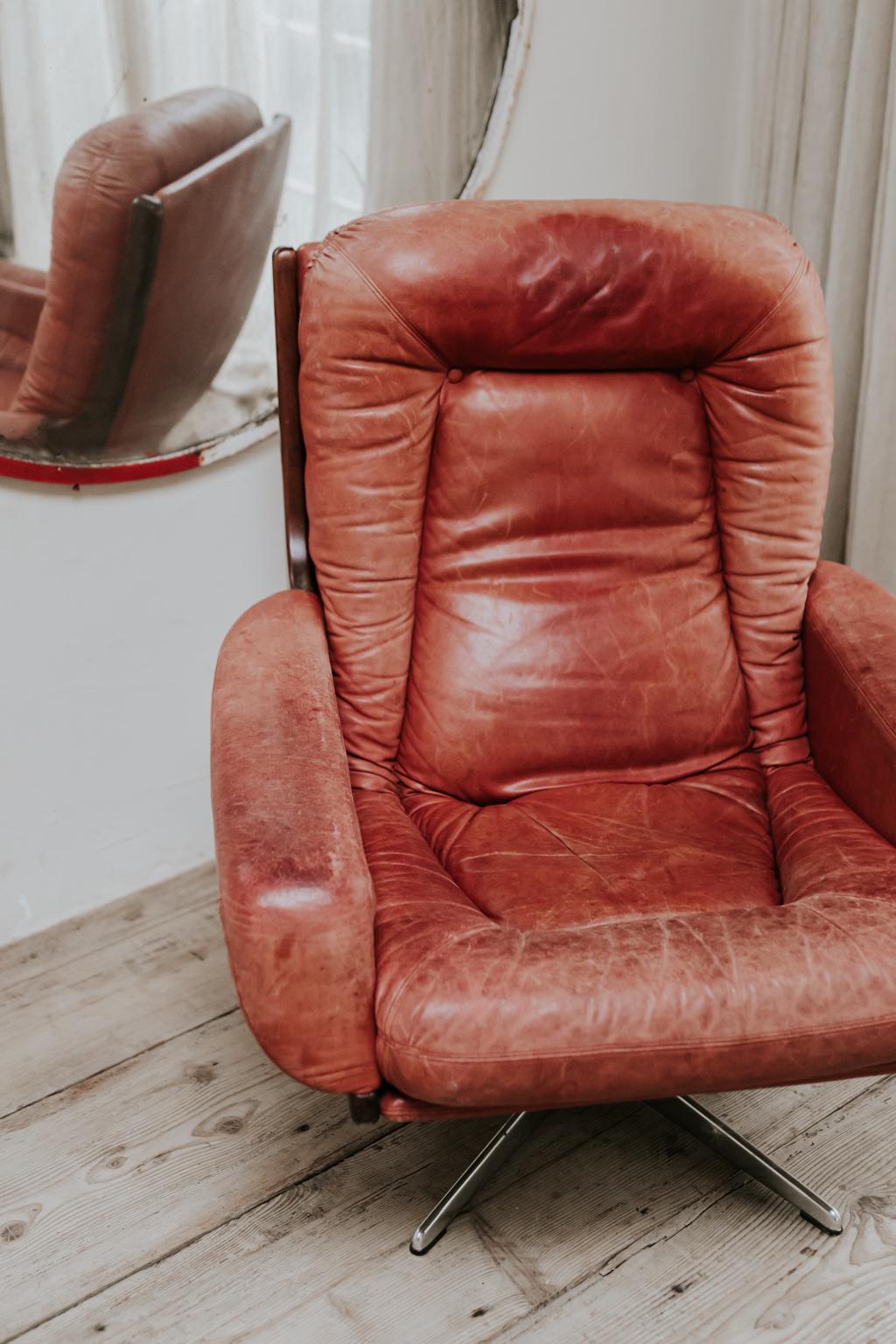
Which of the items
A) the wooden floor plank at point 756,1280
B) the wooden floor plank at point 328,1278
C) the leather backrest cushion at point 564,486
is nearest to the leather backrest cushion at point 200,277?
the leather backrest cushion at point 564,486

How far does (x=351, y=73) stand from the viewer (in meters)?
1.74

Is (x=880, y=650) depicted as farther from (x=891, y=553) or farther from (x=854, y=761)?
(x=891, y=553)

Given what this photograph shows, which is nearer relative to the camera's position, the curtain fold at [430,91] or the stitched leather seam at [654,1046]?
the stitched leather seam at [654,1046]

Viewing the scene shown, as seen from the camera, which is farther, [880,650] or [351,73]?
[351,73]

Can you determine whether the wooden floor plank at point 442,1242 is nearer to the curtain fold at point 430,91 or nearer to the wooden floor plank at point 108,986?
the wooden floor plank at point 108,986

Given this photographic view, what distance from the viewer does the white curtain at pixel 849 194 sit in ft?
6.51

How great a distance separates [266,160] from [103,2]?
289 millimetres

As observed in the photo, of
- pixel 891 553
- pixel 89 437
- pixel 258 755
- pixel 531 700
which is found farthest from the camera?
pixel 891 553

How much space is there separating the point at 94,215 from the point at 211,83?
27 centimetres

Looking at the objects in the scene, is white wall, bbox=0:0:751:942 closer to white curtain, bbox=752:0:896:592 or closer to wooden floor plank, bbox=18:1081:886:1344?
white curtain, bbox=752:0:896:592

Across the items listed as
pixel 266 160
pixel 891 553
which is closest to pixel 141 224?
pixel 266 160

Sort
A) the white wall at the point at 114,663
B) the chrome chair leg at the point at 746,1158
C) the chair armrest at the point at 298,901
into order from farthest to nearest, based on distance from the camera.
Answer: the white wall at the point at 114,663 < the chrome chair leg at the point at 746,1158 < the chair armrest at the point at 298,901

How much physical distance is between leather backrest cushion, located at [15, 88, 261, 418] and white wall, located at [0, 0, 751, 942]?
18cm

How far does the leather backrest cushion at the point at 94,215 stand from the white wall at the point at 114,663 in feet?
0.60
